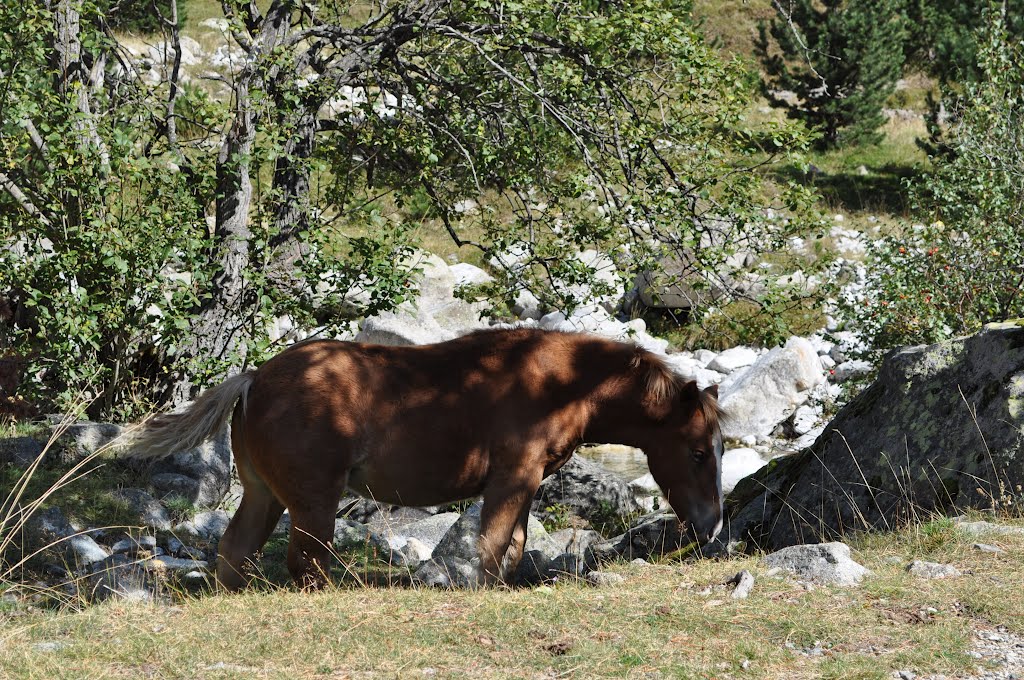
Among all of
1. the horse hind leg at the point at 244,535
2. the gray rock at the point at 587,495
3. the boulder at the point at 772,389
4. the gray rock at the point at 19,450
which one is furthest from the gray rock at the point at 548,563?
the boulder at the point at 772,389

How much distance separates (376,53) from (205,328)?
3.65m

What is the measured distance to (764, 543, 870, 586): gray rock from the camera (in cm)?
580

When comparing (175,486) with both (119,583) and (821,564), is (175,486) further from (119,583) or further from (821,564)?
(821,564)

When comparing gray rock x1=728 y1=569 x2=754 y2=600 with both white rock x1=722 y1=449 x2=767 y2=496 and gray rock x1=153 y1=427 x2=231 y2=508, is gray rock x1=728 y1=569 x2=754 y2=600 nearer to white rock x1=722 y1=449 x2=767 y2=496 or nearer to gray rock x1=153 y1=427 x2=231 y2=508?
gray rock x1=153 y1=427 x2=231 y2=508

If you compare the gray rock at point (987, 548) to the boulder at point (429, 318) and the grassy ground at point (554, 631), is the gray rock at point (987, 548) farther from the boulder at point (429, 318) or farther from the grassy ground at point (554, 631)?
the boulder at point (429, 318)

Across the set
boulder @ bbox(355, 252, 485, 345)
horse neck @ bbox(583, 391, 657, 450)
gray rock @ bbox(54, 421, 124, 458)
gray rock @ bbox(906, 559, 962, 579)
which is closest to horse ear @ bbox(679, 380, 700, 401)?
horse neck @ bbox(583, 391, 657, 450)

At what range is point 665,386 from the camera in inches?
282

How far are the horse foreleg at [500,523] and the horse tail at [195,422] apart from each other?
180 centimetres

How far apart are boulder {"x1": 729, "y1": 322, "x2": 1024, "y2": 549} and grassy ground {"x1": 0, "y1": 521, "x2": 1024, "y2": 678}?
0.94 m

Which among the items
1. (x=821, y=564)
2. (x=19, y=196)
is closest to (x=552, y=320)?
(x=19, y=196)

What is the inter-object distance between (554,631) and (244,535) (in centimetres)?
276

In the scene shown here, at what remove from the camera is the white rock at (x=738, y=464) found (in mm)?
12836

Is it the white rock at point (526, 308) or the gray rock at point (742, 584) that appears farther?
the white rock at point (526, 308)

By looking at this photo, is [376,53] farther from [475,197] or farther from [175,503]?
[175,503]
